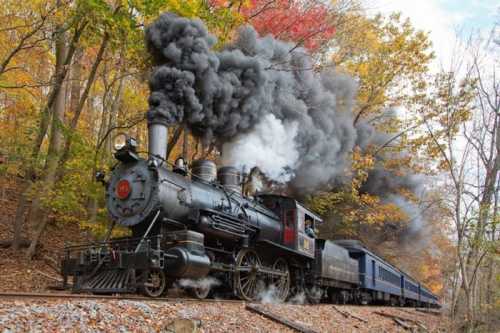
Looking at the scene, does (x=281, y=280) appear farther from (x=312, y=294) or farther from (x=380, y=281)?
(x=380, y=281)

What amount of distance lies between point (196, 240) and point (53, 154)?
6.71 m

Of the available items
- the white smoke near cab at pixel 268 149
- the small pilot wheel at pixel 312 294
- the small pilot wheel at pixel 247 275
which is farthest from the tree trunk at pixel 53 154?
the small pilot wheel at pixel 312 294

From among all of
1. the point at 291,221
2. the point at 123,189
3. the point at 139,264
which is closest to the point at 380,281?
the point at 291,221

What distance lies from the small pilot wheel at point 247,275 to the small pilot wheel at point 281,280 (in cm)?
84

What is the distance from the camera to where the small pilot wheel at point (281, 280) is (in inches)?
472

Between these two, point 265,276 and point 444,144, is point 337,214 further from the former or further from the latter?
point 265,276

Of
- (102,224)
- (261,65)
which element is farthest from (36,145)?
(261,65)

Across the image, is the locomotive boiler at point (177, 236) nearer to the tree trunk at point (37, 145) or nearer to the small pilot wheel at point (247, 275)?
the small pilot wheel at point (247, 275)

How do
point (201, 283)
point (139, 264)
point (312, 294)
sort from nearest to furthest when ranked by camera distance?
point (139, 264) → point (201, 283) → point (312, 294)

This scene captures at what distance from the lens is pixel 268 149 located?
14.3 meters

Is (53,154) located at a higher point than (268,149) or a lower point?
lower

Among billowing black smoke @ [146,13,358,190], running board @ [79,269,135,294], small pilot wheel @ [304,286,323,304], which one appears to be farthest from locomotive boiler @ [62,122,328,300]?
small pilot wheel @ [304,286,323,304]

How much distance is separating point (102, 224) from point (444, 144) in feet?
38.3

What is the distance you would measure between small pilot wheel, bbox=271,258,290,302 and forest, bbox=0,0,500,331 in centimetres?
305
